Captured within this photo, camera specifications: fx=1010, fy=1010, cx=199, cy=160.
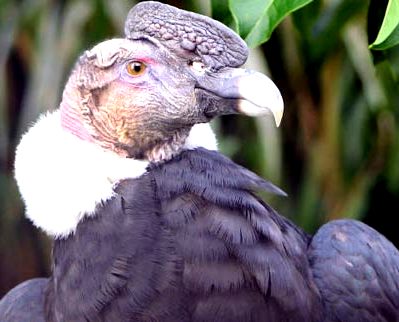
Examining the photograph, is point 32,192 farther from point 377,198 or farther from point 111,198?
point 377,198

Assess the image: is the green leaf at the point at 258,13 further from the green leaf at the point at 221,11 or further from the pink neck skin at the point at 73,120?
the pink neck skin at the point at 73,120

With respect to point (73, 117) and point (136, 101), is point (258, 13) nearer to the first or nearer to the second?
point (136, 101)

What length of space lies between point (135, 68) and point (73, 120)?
192 mm

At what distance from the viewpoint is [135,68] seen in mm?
2205

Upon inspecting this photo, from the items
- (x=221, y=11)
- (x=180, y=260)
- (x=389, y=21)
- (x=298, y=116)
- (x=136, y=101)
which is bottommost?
(x=298, y=116)

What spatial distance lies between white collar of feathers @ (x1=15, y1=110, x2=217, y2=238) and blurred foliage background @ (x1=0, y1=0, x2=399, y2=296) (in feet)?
5.87

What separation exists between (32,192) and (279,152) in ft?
8.12

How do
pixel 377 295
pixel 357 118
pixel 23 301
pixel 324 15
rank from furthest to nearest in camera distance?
pixel 357 118 → pixel 324 15 → pixel 23 301 → pixel 377 295

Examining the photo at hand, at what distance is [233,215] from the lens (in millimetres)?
2154

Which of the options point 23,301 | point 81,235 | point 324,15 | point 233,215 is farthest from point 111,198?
point 324,15

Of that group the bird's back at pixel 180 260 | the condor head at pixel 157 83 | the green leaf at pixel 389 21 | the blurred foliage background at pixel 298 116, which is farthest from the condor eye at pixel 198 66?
the blurred foliage background at pixel 298 116

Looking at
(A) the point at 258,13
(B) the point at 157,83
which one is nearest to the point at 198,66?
(B) the point at 157,83

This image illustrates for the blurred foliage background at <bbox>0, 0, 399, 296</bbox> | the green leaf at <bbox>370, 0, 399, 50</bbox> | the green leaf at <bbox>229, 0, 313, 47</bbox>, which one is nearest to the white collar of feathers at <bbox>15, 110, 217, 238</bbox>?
the green leaf at <bbox>229, 0, 313, 47</bbox>

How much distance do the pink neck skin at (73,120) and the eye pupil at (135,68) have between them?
0.16 m
